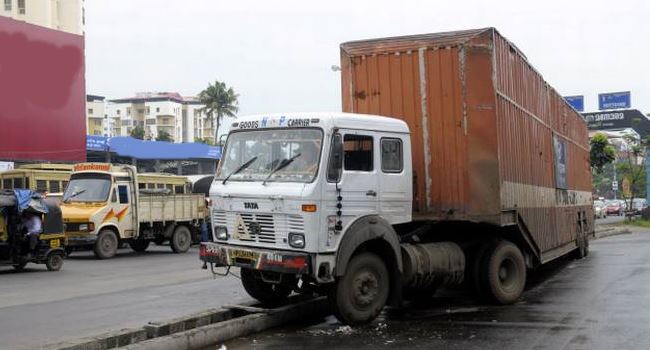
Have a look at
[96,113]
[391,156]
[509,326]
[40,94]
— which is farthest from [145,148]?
[96,113]

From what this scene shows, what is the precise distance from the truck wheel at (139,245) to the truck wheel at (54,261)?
6.13 meters

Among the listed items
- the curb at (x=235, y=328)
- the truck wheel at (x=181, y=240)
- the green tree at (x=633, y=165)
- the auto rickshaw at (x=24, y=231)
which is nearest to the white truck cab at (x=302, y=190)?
the curb at (x=235, y=328)

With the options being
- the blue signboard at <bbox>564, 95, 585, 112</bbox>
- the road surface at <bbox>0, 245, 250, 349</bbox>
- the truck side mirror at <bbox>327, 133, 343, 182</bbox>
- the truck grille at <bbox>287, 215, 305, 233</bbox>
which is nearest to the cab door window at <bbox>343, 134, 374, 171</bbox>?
the truck side mirror at <bbox>327, 133, 343, 182</bbox>

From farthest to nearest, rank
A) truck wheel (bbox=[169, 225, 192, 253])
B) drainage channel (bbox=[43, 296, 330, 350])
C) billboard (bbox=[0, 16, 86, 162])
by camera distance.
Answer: billboard (bbox=[0, 16, 86, 162]), truck wheel (bbox=[169, 225, 192, 253]), drainage channel (bbox=[43, 296, 330, 350])

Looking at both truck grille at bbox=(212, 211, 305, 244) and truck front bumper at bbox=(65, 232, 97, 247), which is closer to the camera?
truck grille at bbox=(212, 211, 305, 244)

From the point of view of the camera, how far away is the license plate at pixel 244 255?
Result: 25.6ft

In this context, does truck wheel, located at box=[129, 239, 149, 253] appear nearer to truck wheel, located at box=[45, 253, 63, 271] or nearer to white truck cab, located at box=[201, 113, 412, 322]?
truck wheel, located at box=[45, 253, 63, 271]

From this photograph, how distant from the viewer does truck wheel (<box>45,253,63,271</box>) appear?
612 inches

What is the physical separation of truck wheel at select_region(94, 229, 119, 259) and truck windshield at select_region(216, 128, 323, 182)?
38.6 feet

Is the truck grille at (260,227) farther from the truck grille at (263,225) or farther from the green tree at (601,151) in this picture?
the green tree at (601,151)

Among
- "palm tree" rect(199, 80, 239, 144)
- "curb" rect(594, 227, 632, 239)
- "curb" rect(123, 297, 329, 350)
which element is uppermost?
"palm tree" rect(199, 80, 239, 144)

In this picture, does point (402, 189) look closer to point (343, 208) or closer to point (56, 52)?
point (343, 208)

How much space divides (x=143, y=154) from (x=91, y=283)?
105 ft

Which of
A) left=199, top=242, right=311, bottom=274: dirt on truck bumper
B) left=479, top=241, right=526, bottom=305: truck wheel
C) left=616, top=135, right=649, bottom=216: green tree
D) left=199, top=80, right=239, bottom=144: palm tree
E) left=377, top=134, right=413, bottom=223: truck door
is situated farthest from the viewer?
left=199, top=80, right=239, bottom=144: palm tree
